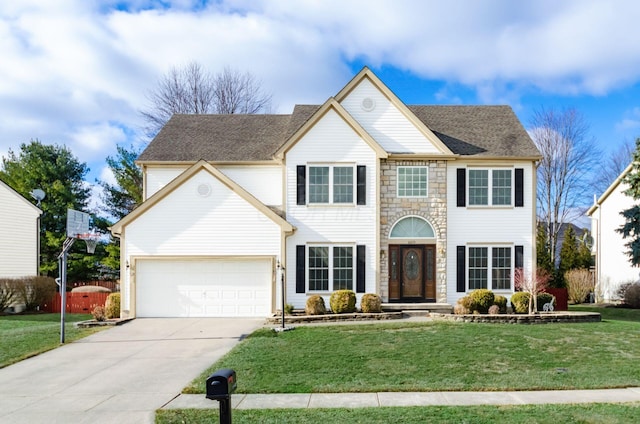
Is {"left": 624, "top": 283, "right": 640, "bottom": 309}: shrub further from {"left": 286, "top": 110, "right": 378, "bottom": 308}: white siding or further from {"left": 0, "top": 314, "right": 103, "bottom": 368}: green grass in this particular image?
{"left": 0, "top": 314, "right": 103, "bottom": 368}: green grass

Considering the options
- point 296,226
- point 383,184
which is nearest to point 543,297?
point 383,184

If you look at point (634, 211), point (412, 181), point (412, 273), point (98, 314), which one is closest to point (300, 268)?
point (412, 273)

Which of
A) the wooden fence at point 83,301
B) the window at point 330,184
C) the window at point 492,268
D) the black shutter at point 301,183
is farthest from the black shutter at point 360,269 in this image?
the wooden fence at point 83,301

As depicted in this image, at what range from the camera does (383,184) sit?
20047 mm

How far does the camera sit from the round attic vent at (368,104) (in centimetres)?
2023

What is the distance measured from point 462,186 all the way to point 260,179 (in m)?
8.14

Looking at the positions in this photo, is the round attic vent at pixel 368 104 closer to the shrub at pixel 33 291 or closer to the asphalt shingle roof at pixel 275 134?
the asphalt shingle roof at pixel 275 134

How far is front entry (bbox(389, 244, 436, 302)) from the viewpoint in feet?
65.0

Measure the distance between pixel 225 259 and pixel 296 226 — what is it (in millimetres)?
2959

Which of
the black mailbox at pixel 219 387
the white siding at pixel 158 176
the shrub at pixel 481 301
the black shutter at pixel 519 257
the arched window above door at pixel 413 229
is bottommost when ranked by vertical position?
the shrub at pixel 481 301

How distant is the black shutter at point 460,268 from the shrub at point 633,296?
Answer: 9.29 m

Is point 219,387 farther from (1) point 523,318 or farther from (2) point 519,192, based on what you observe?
(2) point 519,192

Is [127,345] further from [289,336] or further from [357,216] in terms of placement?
[357,216]

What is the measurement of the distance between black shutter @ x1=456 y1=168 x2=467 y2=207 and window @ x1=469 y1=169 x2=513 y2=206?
10.1 inches
